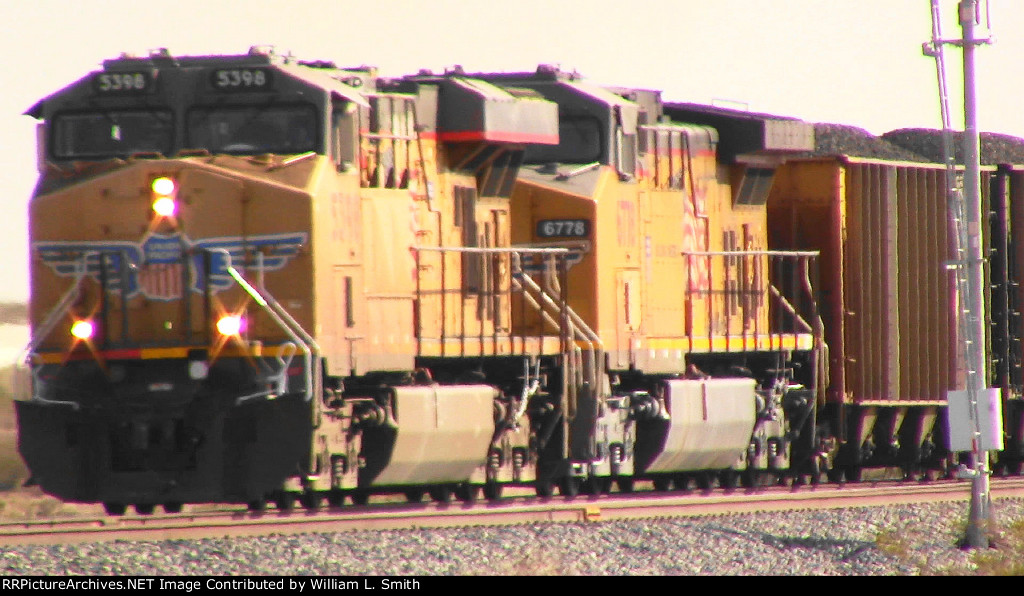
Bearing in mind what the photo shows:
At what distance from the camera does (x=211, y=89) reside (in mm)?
14523

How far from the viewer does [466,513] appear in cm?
1524

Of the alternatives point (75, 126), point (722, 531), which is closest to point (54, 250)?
point (75, 126)

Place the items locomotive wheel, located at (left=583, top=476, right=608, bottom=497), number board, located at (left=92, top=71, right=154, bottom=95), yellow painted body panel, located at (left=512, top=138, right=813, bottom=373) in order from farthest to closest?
locomotive wheel, located at (left=583, top=476, right=608, bottom=497) < yellow painted body panel, located at (left=512, top=138, right=813, bottom=373) < number board, located at (left=92, top=71, right=154, bottom=95)

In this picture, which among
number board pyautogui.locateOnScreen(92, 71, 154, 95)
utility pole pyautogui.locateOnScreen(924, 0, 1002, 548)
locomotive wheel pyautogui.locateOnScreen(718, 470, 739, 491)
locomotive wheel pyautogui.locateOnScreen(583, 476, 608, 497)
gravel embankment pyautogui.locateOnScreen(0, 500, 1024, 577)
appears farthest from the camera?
locomotive wheel pyautogui.locateOnScreen(718, 470, 739, 491)

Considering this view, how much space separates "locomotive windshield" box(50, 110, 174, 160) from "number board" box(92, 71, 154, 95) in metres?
0.16

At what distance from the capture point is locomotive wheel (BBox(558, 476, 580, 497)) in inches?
720

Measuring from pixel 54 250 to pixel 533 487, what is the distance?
→ 6222 millimetres

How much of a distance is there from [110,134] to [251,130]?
1123 millimetres

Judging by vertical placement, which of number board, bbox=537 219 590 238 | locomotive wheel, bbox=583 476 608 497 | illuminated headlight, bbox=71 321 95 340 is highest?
number board, bbox=537 219 590 238

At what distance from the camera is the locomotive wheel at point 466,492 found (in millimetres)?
17281

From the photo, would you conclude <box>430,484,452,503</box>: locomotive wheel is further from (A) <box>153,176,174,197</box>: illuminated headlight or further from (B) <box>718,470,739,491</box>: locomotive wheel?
(B) <box>718,470,739,491</box>: locomotive wheel

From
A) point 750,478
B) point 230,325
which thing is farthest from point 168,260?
point 750,478

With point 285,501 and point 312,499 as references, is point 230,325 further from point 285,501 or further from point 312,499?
point 312,499

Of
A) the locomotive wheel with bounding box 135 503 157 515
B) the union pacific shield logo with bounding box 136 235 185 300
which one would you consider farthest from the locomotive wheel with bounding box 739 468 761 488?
the union pacific shield logo with bounding box 136 235 185 300
